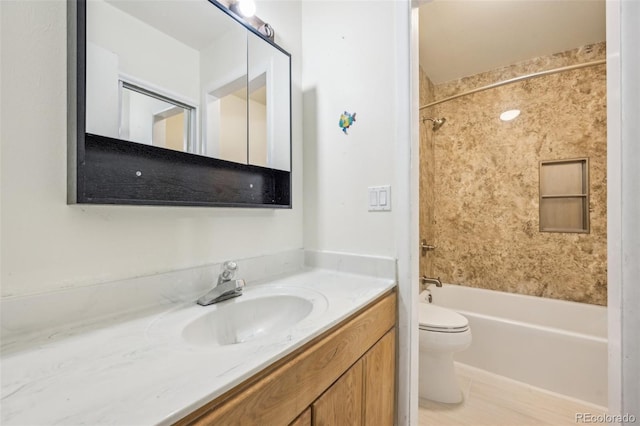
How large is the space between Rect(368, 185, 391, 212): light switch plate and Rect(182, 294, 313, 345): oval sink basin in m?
0.51

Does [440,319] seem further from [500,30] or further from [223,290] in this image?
[500,30]

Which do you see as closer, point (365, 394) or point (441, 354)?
point (365, 394)

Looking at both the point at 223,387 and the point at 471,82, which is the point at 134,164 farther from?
the point at 471,82

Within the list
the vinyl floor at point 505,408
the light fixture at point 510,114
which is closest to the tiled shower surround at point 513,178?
the light fixture at point 510,114

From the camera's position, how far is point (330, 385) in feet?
2.33

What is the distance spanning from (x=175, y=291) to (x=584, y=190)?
294cm

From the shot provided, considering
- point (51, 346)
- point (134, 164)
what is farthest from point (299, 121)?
point (51, 346)

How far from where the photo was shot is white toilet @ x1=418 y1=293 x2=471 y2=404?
63.6 inches

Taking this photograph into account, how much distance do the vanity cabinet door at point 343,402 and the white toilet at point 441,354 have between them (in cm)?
97

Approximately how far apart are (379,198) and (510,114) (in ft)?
6.79

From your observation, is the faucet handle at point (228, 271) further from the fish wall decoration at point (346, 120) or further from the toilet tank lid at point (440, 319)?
the toilet tank lid at point (440, 319)

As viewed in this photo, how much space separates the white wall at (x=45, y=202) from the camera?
2.00ft

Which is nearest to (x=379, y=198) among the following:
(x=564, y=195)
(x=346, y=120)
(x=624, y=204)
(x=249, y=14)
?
(x=346, y=120)

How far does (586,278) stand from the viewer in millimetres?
2137
